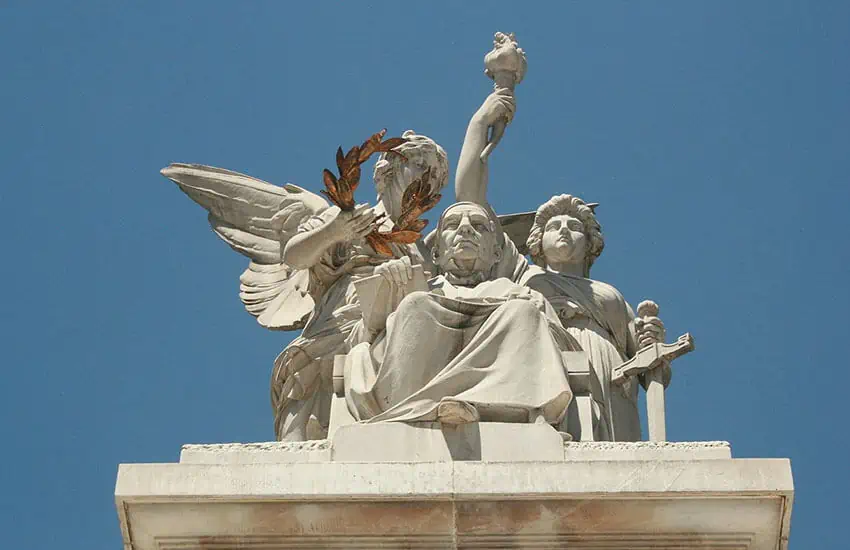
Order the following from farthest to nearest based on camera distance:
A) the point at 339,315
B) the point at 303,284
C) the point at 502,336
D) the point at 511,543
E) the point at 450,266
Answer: the point at 303,284, the point at 339,315, the point at 450,266, the point at 502,336, the point at 511,543

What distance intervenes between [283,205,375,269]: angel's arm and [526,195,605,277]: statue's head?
63.4 inches

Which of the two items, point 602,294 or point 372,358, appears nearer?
point 372,358

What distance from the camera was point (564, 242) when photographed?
53.0ft

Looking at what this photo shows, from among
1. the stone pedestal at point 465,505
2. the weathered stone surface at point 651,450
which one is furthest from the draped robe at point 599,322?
the stone pedestal at point 465,505

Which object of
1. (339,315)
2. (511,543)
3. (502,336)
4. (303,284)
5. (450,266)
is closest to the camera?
(511,543)

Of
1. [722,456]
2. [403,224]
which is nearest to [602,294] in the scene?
[403,224]

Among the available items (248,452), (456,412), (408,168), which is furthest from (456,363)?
(408,168)

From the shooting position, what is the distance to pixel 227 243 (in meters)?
18.0

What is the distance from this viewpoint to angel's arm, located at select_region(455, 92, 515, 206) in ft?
53.3

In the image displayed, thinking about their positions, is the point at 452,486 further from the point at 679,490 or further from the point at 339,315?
the point at 339,315

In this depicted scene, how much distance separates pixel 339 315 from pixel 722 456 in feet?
12.8

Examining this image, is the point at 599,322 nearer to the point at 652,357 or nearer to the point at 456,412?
the point at 652,357

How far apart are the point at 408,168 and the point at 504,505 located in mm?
5219

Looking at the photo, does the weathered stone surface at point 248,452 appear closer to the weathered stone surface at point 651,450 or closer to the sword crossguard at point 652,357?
the weathered stone surface at point 651,450
